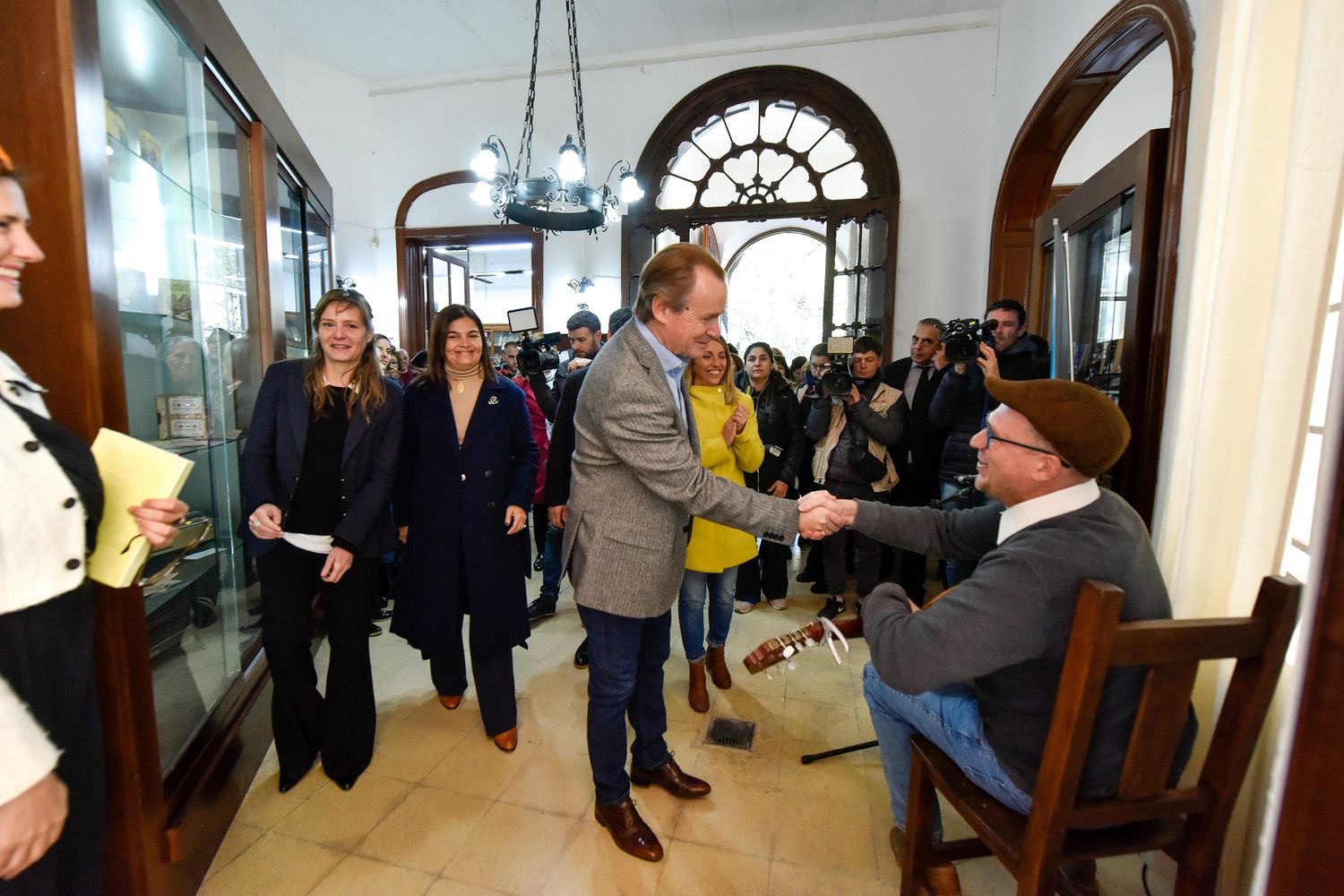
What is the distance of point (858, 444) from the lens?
310 centimetres

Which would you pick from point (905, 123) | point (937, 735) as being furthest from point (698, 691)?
point (905, 123)

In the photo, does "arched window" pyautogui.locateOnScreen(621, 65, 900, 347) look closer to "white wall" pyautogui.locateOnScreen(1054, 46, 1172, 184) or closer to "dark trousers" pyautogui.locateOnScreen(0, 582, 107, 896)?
"white wall" pyautogui.locateOnScreen(1054, 46, 1172, 184)

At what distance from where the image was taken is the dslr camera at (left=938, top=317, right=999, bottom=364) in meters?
2.61

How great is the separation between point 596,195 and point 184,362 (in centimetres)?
227

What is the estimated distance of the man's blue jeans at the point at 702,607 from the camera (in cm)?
229

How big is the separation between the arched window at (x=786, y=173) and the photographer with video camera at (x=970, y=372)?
2.27 metres

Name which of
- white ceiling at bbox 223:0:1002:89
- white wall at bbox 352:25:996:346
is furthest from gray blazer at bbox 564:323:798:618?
white ceiling at bbox 223:0:1002:89

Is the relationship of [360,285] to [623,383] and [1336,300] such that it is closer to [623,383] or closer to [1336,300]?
[623,383]

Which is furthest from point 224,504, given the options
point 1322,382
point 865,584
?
point 1322,382

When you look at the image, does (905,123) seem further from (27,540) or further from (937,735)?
(27,540)

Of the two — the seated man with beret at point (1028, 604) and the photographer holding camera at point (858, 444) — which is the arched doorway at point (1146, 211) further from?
the seated man with beret at point (1028, 604)

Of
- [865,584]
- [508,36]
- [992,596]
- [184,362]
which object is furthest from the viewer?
[508,36]

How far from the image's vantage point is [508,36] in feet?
17.2

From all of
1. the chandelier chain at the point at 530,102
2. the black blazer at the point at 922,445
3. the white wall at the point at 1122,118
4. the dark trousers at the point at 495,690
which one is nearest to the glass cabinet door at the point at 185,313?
the dark trousers at the point at 495,690
